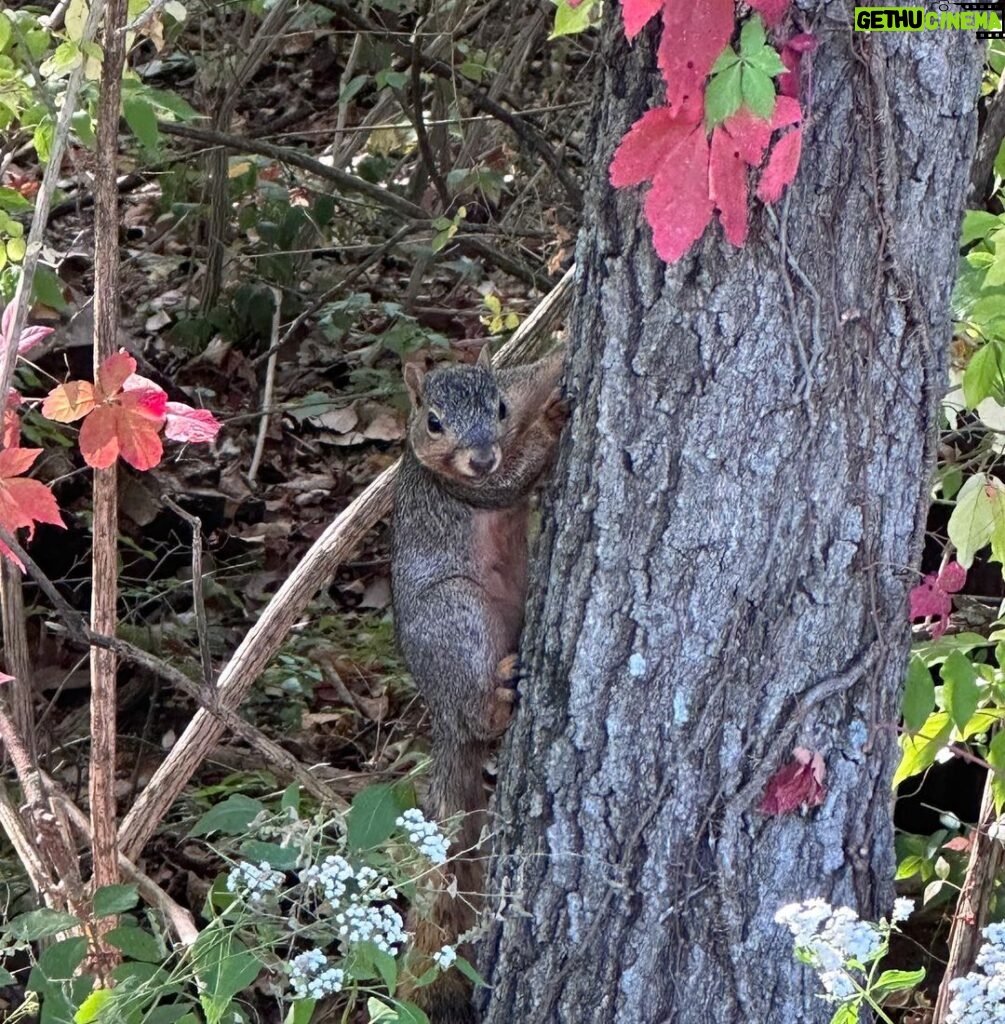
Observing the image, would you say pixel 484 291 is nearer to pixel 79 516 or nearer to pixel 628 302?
pixel 79 516

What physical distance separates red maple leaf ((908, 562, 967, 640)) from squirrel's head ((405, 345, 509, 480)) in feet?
2.53

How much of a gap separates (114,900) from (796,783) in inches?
38.6

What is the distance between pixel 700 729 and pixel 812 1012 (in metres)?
0.47

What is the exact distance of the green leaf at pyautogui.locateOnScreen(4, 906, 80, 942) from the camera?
1975mm

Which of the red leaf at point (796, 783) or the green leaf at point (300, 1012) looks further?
the red leaf at point (796, 783)

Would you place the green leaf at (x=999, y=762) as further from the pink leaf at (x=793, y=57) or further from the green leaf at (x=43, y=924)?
the green leaf at (x=43, y=924)

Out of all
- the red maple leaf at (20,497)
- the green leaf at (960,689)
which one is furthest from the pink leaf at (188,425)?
the green leaf at (960,689)

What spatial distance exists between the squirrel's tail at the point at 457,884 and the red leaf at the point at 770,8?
1.31 m

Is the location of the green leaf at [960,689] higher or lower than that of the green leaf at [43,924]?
higher

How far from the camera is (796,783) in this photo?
6.40ft

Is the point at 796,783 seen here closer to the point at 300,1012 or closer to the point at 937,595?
the point at 937,595

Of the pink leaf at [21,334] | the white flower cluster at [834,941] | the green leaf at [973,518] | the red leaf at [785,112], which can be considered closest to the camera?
the white flower cluster at [834,941]

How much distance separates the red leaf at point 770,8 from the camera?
1587mm

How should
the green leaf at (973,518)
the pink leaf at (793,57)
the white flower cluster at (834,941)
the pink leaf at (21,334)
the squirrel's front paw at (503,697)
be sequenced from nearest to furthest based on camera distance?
the white flower cluster at (834,941)
the pink leaf at (793,57)
the pink leaf at (21,334)
the green leaf at (973,518)
the squirrel's front paw at (503,697)
